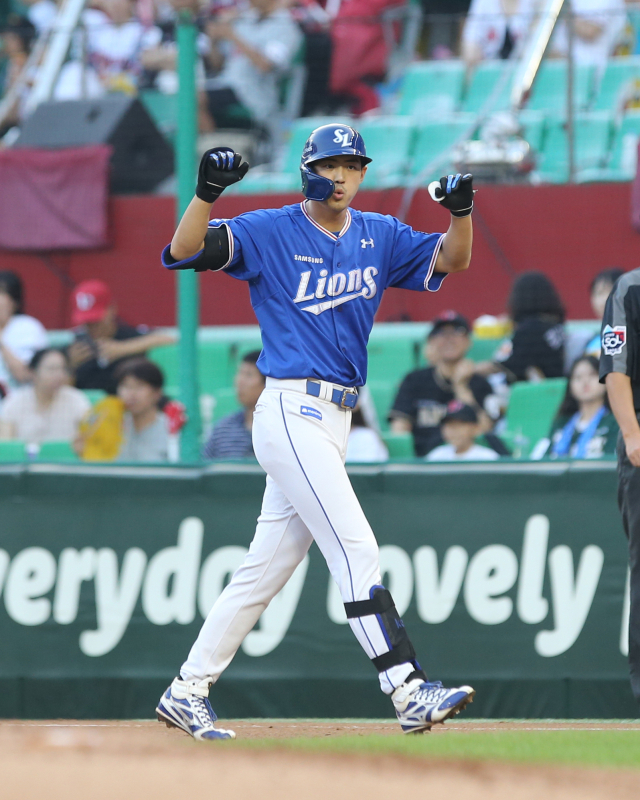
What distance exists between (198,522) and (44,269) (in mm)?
3937

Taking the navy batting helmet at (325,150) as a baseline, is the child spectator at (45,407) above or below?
below

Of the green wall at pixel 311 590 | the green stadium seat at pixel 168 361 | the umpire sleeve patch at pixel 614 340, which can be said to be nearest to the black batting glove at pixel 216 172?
the umpire sleeve patch at pixel 614 340

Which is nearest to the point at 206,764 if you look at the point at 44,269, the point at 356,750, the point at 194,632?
the point at 356,750

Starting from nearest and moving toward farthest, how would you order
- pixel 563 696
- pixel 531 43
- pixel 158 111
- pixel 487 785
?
pixel 487 785 → pixel 563 696 → pixel 531 43 → pixel 158 111

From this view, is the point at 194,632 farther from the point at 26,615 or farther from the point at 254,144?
the point at 254,144

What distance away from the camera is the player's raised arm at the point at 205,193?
4.06 metres

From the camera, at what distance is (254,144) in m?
9.86

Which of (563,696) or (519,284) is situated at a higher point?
(519,284)

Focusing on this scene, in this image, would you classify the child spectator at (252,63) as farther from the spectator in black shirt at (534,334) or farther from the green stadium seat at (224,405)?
the spectator in black shirt at (534,334)

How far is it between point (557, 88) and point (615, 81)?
578 millimetres

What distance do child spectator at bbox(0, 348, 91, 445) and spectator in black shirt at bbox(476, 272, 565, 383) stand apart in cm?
245

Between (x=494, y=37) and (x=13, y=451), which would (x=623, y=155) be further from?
(x=13, y=451)

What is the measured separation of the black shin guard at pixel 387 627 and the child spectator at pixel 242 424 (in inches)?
113

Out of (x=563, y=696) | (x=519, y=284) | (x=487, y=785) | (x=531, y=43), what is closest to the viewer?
(x=487, y=785)
